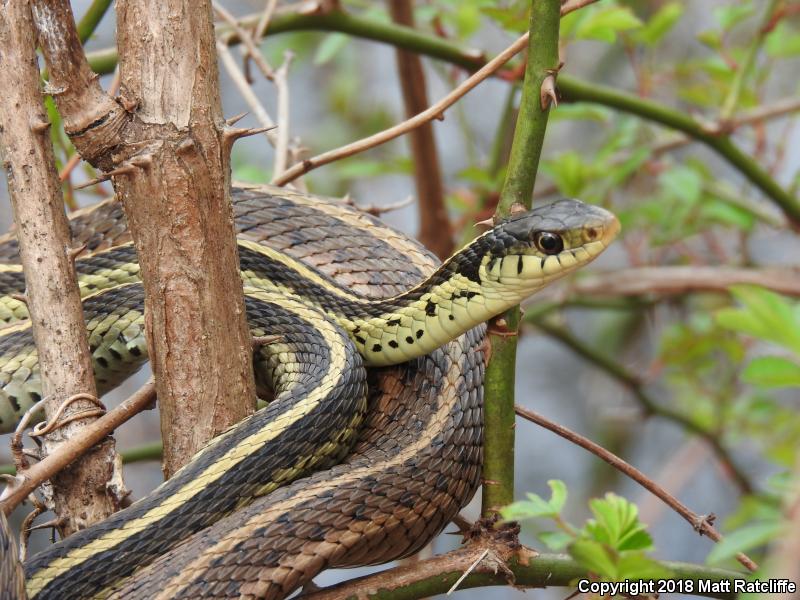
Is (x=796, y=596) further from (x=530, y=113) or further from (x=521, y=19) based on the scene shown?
(x=521, y=19)

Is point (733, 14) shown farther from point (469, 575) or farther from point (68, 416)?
point (68, 416)

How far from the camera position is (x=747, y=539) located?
70.4 inches

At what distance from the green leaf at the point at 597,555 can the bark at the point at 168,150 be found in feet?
3.61

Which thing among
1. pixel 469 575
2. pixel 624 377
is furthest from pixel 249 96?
pixel 624 377

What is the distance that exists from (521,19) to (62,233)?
7.43 feet

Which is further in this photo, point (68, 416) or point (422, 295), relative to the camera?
point (422, 295)

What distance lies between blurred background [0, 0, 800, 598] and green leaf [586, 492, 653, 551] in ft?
0.55

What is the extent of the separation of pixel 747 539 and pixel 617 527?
0.28 m

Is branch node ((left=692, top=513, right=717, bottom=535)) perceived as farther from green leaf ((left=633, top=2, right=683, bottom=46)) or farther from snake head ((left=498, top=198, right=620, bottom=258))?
green leaf ((left=633, top=2, right=683, bottom=46))

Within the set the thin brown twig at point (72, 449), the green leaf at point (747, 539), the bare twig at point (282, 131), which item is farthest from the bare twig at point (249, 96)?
the green leaf at point (747, 539)

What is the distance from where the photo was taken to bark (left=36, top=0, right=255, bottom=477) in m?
2.26

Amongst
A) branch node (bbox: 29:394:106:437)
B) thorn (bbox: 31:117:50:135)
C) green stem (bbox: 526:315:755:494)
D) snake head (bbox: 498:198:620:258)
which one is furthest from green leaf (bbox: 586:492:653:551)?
green stem (bbox: 526:315:755:494)

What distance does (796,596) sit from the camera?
1.32 metres

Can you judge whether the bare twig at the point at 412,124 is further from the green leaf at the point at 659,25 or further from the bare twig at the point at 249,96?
the green leaf at the point at 659,25
